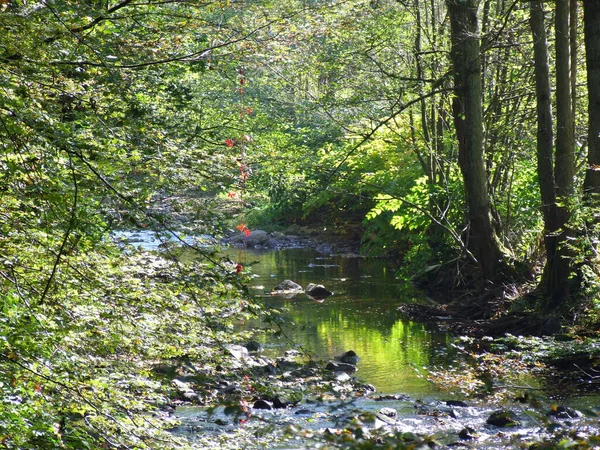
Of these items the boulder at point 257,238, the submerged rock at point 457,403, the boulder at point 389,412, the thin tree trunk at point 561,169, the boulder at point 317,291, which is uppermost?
the thin tree trunk at point 561,169

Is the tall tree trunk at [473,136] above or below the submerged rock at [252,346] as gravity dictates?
above

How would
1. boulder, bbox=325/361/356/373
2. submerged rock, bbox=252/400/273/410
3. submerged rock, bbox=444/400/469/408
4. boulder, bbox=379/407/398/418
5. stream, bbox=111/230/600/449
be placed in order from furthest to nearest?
boulder, bbox=325/361/356/373, submerged rock, bbox=252/400/273/410, submerged rock, bbox=444/400/469/408, boulder, bbox=379/407/398/418, stream, bbox=111/230/600/449

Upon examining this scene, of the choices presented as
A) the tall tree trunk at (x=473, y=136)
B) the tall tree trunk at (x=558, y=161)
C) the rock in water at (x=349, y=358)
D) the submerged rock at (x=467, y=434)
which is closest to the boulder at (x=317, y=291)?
the tall tree trunk at (x=473, y=136)

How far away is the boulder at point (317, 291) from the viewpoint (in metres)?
15.9

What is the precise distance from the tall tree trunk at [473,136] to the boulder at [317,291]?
3.39 meters

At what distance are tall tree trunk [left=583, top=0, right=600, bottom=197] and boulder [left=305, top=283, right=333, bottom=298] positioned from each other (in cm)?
689

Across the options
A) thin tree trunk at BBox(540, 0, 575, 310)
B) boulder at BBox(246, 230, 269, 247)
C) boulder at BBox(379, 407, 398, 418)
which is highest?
thin tree trunk at BBox(540, 0, 575, 310)

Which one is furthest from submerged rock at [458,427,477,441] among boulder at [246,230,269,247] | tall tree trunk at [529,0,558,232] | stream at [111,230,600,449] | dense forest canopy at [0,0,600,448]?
boulder at [246,230,269,247]

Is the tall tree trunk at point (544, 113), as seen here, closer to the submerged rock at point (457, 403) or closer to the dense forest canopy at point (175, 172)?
the dense forest canopy at point (175, 172)

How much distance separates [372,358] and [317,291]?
5.05 meters

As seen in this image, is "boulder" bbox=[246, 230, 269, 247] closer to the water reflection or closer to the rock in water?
the water reflection

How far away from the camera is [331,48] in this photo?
14.5 m

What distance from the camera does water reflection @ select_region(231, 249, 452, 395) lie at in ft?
34.2

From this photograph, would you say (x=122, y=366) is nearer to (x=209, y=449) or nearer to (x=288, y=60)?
(x=209, y=449)
